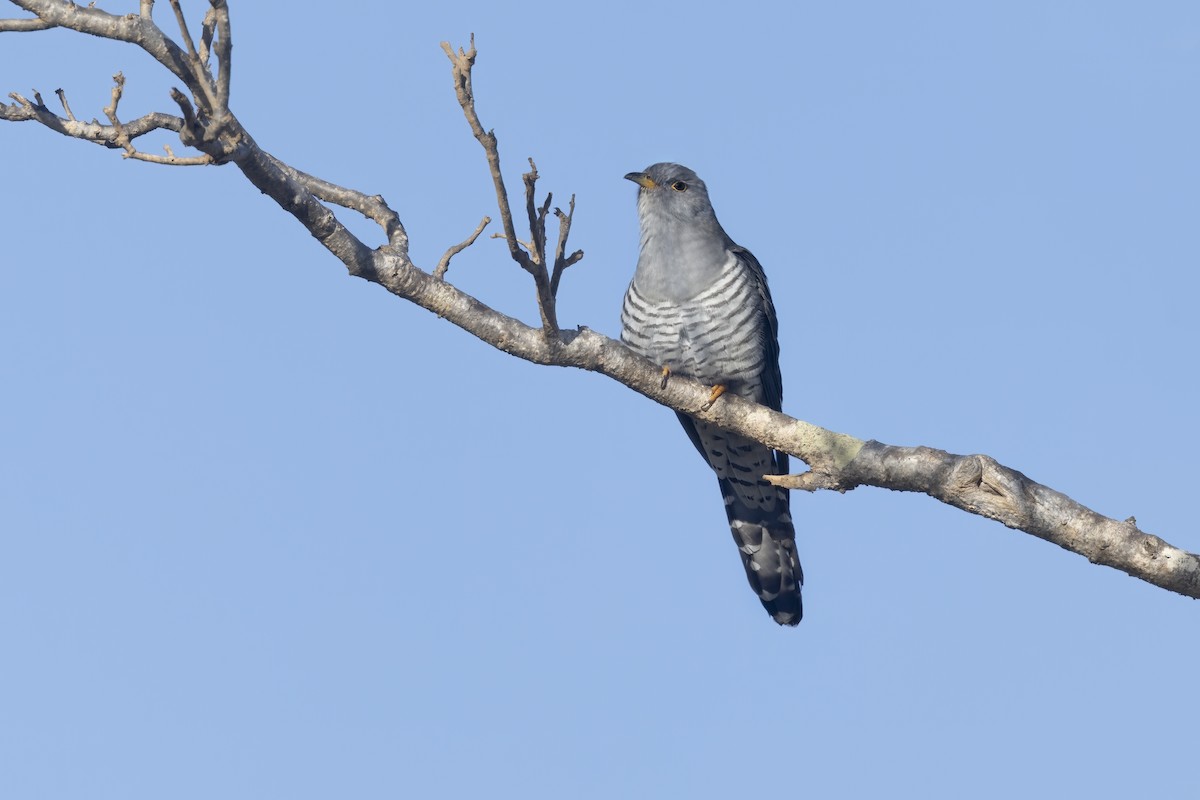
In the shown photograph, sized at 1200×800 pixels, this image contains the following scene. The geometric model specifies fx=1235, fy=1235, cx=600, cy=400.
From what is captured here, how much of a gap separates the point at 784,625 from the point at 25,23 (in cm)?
506

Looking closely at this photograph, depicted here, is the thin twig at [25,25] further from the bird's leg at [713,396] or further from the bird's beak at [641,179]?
the bird's beak at [641,179]

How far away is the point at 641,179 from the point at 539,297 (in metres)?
2.54

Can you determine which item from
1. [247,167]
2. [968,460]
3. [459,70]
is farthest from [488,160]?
[968,460]

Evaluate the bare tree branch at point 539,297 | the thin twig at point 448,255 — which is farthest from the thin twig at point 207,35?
the thin twig at point 448,255

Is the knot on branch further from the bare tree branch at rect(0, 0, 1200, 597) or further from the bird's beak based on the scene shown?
the bird's beak

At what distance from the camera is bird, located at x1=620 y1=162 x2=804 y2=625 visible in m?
6.86

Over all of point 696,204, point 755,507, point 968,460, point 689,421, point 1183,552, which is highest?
point 696,204

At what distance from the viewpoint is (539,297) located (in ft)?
17.2

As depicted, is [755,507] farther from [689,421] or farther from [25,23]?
[25,23]

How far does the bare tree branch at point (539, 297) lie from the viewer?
14.6 ft

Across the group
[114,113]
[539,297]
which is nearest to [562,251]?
[539,297]

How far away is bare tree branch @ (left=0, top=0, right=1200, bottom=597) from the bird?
834 millimetres

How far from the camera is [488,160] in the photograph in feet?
15.2

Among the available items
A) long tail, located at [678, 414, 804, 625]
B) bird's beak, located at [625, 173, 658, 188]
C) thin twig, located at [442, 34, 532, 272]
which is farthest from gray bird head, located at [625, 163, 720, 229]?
thin twig, located at [442, 34, 532, 272]
